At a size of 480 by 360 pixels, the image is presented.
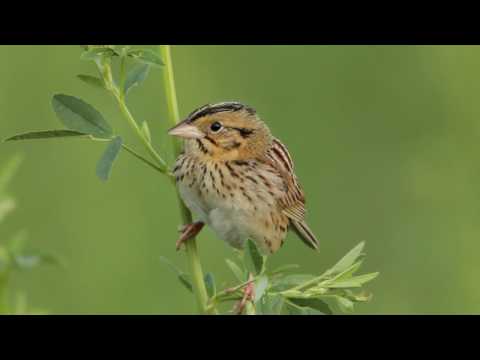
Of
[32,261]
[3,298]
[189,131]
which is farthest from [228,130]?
[3,298]

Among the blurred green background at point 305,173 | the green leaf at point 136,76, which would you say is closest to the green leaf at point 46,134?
the green leaf at point 136,76

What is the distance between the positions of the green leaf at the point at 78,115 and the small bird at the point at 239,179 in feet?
2.06

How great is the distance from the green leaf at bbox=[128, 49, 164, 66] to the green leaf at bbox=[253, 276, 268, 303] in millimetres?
393

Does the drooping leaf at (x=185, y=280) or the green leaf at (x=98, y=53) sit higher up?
the green leaf at (x=98, y=53)

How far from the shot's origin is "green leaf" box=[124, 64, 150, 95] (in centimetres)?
192

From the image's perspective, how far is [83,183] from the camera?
466 cm

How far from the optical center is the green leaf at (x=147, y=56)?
5.85ft

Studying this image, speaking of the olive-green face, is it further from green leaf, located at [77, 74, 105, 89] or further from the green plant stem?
the green plant stem

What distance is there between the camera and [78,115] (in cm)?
189

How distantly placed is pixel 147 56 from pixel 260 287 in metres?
0.44

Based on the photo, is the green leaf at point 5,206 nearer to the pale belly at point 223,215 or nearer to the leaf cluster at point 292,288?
the leaf cluster at point 292,288

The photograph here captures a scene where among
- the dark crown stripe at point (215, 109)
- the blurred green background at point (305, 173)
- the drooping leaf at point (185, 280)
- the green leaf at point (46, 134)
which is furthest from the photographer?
the blurred green background at point (305, 173)

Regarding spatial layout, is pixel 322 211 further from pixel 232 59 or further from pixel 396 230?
pixel 232 59

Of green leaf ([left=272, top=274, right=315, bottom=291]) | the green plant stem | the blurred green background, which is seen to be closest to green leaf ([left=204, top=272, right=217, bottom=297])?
green leaf ([left=272, top=274, right=315, bottom=291])
